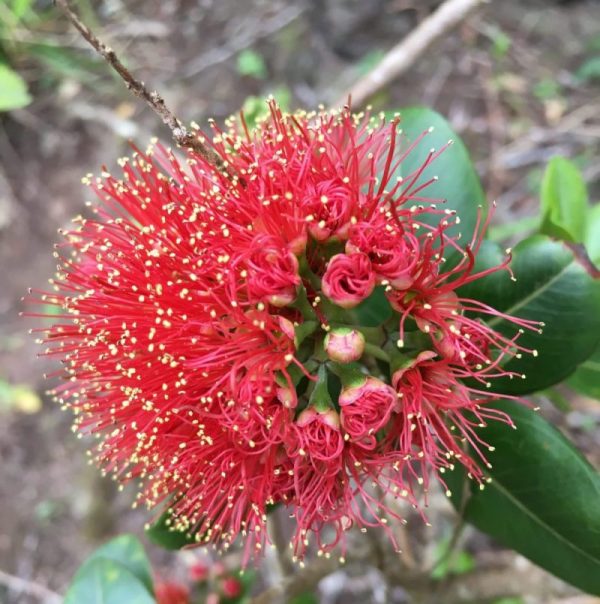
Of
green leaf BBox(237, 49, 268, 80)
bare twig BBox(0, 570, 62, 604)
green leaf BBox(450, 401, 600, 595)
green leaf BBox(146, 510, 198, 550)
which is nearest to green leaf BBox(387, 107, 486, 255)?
green leaf BBox(450, 401, 600, 595)

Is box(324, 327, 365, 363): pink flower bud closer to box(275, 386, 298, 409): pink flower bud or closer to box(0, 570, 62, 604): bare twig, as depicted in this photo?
box(275, 386, 298, 409): pink flower bud

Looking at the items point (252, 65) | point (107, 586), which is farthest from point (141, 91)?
point (252, 65)

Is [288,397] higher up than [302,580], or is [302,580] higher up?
[288,397]

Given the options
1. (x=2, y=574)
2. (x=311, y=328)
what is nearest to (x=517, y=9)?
(x=311, y=328)

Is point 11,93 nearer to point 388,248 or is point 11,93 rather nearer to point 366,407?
point 388,248

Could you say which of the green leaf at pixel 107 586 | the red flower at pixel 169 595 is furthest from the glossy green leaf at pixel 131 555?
the red flower at pixel 169 595

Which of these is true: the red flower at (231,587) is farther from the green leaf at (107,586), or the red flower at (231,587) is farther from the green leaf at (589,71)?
the green leaf at (589,71)
